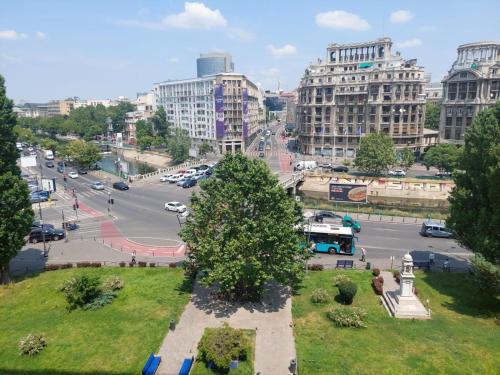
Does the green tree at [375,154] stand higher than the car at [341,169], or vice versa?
the green tree at [375,154]

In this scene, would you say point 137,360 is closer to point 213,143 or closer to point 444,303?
point 444,303

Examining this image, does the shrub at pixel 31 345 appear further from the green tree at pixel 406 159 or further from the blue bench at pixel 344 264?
the green tree at pixel 406 159

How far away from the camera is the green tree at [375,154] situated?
8069 cm

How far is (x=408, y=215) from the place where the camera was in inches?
2403

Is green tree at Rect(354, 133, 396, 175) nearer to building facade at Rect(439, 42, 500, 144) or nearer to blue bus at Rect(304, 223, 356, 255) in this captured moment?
building facade at Rect(439, 42, 500, 144)

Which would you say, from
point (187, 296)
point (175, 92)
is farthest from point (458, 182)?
point (175, 92)

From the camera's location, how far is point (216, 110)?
126 m

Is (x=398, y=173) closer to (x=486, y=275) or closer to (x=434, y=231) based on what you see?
(x=434, y=231)

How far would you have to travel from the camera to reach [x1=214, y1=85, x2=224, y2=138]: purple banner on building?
404 ft

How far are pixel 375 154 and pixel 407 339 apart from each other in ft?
193

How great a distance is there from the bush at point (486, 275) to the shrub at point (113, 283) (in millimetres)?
29436

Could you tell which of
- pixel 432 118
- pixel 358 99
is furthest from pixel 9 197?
pixel 432 118

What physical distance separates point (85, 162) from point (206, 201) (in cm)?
7912

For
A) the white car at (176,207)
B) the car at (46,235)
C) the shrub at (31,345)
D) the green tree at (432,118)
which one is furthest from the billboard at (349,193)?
the green tree at (432,118)
